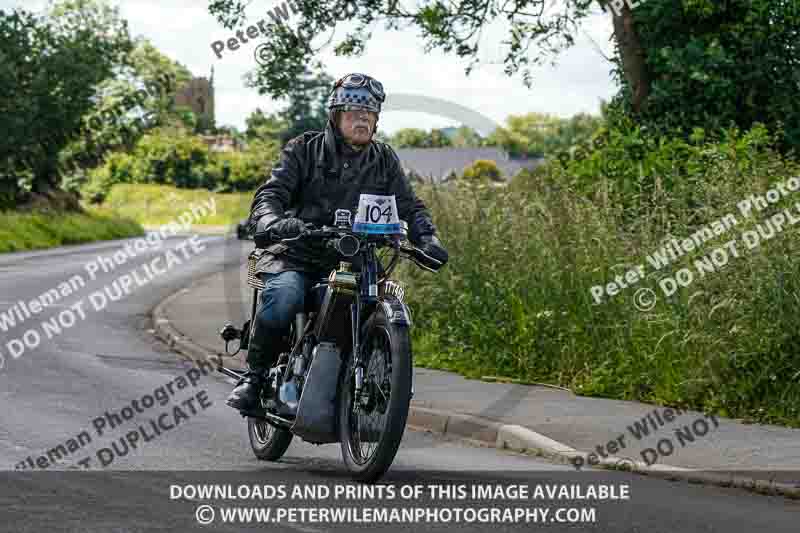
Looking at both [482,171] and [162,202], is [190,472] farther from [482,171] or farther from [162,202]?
[162,202]

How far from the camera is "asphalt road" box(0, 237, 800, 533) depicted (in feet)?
20.6

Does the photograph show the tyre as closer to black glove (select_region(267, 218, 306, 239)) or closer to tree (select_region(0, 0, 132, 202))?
black glove (select_region(267, 218, 306, 239))

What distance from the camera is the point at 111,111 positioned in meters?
59.3

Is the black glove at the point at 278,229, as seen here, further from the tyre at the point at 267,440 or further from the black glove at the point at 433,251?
the tyre at the point at 267,440

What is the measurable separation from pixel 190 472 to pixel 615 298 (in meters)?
5.36

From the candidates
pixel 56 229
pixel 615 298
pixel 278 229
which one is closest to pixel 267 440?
pixel 278 229

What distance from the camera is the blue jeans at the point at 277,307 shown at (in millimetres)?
7559

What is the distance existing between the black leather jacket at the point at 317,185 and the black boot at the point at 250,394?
2.11 feet

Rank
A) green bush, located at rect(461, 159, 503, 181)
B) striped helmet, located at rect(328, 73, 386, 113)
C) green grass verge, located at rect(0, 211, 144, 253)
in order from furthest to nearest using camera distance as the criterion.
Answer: green grass verge, located at rect(0, 211, 144, 253) → green bush, located at rect(461, 159, 503, 181) → striped helmet, located at rect(328, 73, 386, 113)

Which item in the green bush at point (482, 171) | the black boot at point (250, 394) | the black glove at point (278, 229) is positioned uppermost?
the green bush at point (482, 171)

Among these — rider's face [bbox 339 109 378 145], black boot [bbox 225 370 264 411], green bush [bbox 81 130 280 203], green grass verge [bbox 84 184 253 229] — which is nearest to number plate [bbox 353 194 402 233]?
rider's face [bbox 339 109 378 145]

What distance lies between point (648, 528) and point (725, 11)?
12.9 meters

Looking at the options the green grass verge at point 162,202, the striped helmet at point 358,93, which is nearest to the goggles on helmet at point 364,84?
the striped helmet at point 358,93

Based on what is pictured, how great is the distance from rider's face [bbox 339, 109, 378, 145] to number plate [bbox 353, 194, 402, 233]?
0.46 meters
